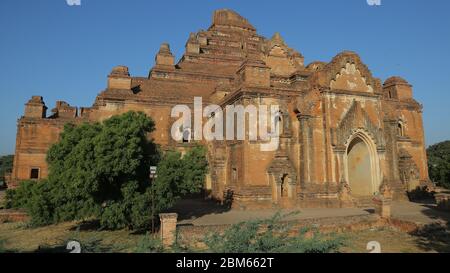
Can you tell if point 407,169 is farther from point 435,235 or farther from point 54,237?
point 54,237

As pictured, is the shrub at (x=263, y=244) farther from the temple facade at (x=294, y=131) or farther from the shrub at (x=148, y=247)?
the temple facade at (x=294, y=131)

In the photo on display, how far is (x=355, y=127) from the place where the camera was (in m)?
20.9

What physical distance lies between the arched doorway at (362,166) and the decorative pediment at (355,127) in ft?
1.41

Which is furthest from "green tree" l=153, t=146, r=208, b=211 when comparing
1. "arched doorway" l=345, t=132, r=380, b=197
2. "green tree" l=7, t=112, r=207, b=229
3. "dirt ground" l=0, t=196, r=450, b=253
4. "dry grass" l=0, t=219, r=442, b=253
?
"arched doorway" l=345, t=132, r=380, b=197

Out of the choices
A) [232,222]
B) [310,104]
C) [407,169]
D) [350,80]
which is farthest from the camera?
[407,169]

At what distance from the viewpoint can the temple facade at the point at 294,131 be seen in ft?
62.7

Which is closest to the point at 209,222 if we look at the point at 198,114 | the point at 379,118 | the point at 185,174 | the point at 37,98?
the point at 185,174

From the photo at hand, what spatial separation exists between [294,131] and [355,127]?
433 cm

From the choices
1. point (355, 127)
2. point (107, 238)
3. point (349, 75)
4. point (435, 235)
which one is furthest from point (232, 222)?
point (349, 75)

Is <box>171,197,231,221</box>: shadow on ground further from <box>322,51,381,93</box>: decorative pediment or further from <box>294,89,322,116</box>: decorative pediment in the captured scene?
<box>322,51,381,93</box>: decorative pediment

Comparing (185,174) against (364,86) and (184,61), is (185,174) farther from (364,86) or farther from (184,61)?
(184,61)

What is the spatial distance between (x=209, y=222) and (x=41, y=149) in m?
18.6

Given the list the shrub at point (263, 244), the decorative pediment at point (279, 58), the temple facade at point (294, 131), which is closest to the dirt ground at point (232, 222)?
the temple facade at point (294, 131)
